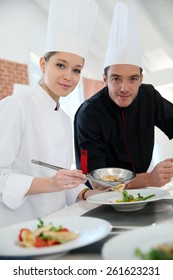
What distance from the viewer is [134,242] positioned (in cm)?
61

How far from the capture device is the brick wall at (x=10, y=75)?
5.07 meters

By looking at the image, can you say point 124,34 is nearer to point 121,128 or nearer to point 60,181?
point 121,128

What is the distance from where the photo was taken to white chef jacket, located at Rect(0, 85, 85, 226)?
124cm

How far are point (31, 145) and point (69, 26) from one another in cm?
63

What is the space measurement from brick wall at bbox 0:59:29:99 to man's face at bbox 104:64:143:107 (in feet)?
11.0

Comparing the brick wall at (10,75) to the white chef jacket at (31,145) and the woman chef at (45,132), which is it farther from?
the white chef jacket at (31,145)

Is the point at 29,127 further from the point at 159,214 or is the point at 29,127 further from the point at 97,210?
the point at 159,214

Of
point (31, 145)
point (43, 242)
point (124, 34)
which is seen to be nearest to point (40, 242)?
point (43, 242)

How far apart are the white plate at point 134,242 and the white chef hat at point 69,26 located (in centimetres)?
99

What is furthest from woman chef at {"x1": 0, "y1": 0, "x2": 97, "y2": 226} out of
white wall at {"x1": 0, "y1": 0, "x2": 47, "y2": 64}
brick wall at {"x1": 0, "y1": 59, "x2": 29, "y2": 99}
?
white wall at {"x1": 0, "y1": 0, "x2": 47, "y2": 64}

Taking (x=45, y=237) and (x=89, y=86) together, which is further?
(x=89, y=86)

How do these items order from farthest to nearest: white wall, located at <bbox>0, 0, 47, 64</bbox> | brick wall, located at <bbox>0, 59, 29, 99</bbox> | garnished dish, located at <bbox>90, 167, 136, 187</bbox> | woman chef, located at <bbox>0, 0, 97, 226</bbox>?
1. white wall, located at <bbox>0, 0, 47, 64</bbox>
2. brick wall, located at <bbox>0, 59, 29, 99</bbox>
3. garnished dish, located at <bbox>90, 167, 136, 187</bbox>
4. woman chef, located at <bbox>0, 0, 97, 226</bbox>

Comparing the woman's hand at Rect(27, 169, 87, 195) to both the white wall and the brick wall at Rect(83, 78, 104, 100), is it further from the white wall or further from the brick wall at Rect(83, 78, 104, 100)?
the brick wall at Rect(83, 78, 104, 100)
